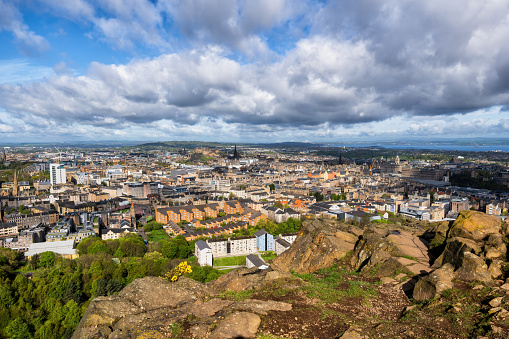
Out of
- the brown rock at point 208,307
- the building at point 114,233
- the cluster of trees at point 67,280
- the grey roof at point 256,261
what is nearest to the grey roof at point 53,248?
the cluster of trees at point 67,280

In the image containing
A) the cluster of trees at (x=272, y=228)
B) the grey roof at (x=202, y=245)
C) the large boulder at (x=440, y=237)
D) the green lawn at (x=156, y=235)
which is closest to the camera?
the large boulder at (x=440, y=237)

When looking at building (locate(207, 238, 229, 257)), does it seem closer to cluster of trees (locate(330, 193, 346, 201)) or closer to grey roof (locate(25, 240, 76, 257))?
grey roof (locate(25, 240, 76, 257))

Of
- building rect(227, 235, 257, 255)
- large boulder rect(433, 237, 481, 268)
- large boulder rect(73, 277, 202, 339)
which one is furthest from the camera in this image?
building rect(227, 235, 257, 255)

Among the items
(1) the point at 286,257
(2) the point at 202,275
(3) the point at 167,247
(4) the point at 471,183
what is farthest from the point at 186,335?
(4) the point at 471,183

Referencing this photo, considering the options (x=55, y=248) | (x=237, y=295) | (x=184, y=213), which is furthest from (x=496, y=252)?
(x=184, y=213)

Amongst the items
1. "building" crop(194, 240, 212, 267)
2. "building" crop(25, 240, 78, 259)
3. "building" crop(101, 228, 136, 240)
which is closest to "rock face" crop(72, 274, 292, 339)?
"building" crop(194, 240, 212, 267)

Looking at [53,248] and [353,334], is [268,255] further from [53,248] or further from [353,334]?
[353,334]

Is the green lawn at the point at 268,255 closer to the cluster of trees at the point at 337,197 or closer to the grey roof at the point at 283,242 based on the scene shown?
the grey roof at the point at 283,242
